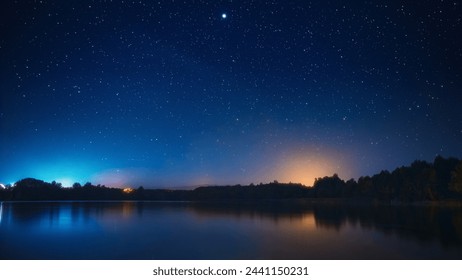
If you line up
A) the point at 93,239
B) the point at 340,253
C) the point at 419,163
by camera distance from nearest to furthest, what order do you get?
the point at 340,253, the point at 93,239, the point at 419,163

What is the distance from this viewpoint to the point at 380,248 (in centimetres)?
1261

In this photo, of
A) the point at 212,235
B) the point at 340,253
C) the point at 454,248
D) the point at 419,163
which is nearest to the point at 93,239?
the point at 212,235

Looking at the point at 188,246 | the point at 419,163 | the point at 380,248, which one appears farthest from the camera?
the point at 419,163

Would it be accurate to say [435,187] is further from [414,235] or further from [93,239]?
[93,239]

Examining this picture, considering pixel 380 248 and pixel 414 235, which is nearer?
pixel 380 248

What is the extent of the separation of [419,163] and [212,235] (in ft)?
174

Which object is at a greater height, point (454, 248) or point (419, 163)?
point (419, 163)

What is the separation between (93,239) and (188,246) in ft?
15.1

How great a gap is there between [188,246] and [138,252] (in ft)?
6.72

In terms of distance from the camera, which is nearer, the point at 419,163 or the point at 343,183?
the point at 419,163

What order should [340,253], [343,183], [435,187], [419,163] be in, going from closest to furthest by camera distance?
[340,253] → [435,187] → [419,163] → [343,183]
